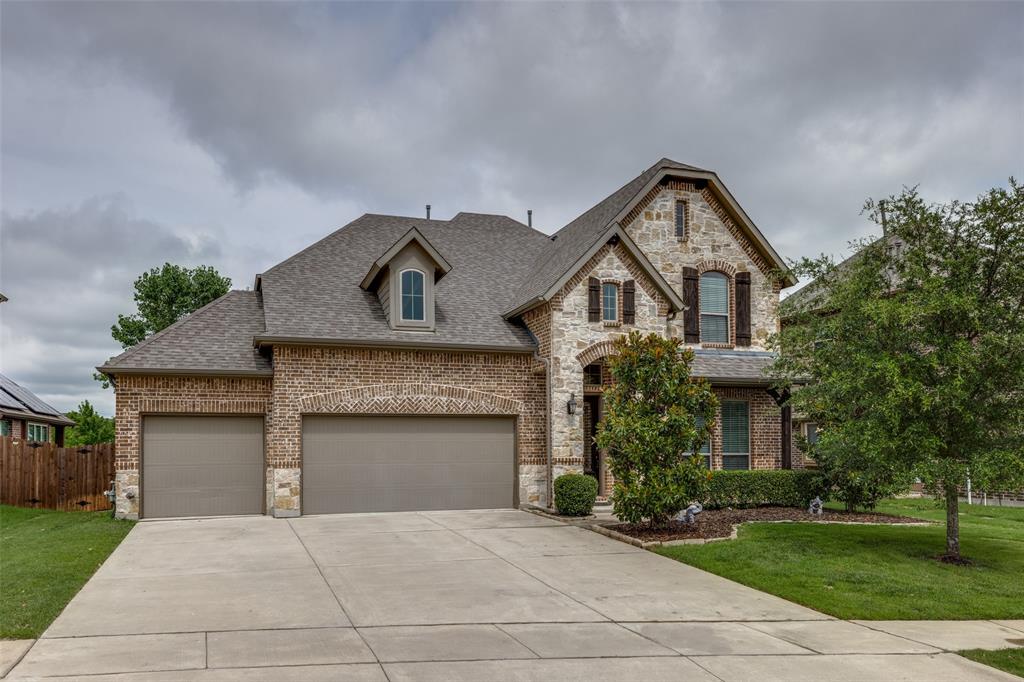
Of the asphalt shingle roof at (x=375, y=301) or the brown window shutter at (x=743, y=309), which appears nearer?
the asphalt shingle roof at (x=375, y=301)

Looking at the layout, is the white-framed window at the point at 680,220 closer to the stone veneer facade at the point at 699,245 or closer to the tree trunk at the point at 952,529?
the stone veneer facade at the point at 699,245

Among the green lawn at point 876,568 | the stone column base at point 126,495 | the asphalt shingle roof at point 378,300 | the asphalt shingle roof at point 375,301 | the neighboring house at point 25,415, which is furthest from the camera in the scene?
the neighboring house at point 25,415

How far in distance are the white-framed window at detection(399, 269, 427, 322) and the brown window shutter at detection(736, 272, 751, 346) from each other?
892cm

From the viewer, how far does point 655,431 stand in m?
15.4

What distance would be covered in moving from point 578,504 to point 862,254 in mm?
7936

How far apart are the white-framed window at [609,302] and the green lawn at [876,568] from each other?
245 inches

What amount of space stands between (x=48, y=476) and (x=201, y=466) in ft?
18.4

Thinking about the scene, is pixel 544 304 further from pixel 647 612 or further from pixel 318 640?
pixel 318 640

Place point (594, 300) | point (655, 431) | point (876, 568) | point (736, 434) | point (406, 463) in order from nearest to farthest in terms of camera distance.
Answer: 1. point (876, 568)
2. point (655, 431)
3. point (406, 463)
4. point (594, 300)
5. point (736, 434)

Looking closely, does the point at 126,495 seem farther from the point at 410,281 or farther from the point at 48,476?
the point at 410,281

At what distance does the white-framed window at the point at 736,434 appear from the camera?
22234 millimetres

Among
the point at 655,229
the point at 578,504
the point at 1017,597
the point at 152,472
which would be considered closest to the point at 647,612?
the point at 1017,597

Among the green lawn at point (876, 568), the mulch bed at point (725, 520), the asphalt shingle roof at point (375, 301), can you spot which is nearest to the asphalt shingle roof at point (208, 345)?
the asphalt shingle roof at point (375, 301)

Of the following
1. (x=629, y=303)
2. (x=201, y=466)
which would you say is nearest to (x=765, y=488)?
(x=629, y=303)
